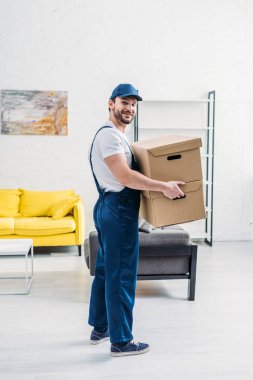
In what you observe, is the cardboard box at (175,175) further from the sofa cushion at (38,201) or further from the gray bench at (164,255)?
the sofa cushion at (38,201)

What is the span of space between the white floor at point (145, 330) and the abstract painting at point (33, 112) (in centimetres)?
214

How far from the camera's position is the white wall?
21.4 feet

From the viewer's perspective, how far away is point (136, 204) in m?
2.98

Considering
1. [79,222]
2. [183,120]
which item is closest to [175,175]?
[79,222]

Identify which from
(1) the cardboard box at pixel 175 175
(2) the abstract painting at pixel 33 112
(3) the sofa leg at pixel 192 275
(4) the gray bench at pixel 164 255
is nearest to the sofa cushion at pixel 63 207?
(2) the abstract painting at pixel 33 112

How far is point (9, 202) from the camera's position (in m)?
6.23

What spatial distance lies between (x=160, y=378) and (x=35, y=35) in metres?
4.97

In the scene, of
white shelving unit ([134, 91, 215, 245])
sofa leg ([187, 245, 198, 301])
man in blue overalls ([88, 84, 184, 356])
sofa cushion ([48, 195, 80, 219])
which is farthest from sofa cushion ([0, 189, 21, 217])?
man in blue overalls ([88, 84, 184, 356])

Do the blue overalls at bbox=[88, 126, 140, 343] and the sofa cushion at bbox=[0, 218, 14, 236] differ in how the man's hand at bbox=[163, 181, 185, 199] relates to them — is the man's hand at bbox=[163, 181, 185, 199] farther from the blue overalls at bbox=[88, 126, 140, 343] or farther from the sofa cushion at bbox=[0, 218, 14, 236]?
the sofa cushion at bbox=[0, 218, 14, 236]

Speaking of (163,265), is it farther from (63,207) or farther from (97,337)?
(63,207)

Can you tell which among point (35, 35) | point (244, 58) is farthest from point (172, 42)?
point (35, 35)

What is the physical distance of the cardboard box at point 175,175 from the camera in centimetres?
285

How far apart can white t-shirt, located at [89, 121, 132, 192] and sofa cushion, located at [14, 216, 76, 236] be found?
2867mm

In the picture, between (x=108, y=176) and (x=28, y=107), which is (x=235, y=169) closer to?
(x=28, y=107)
